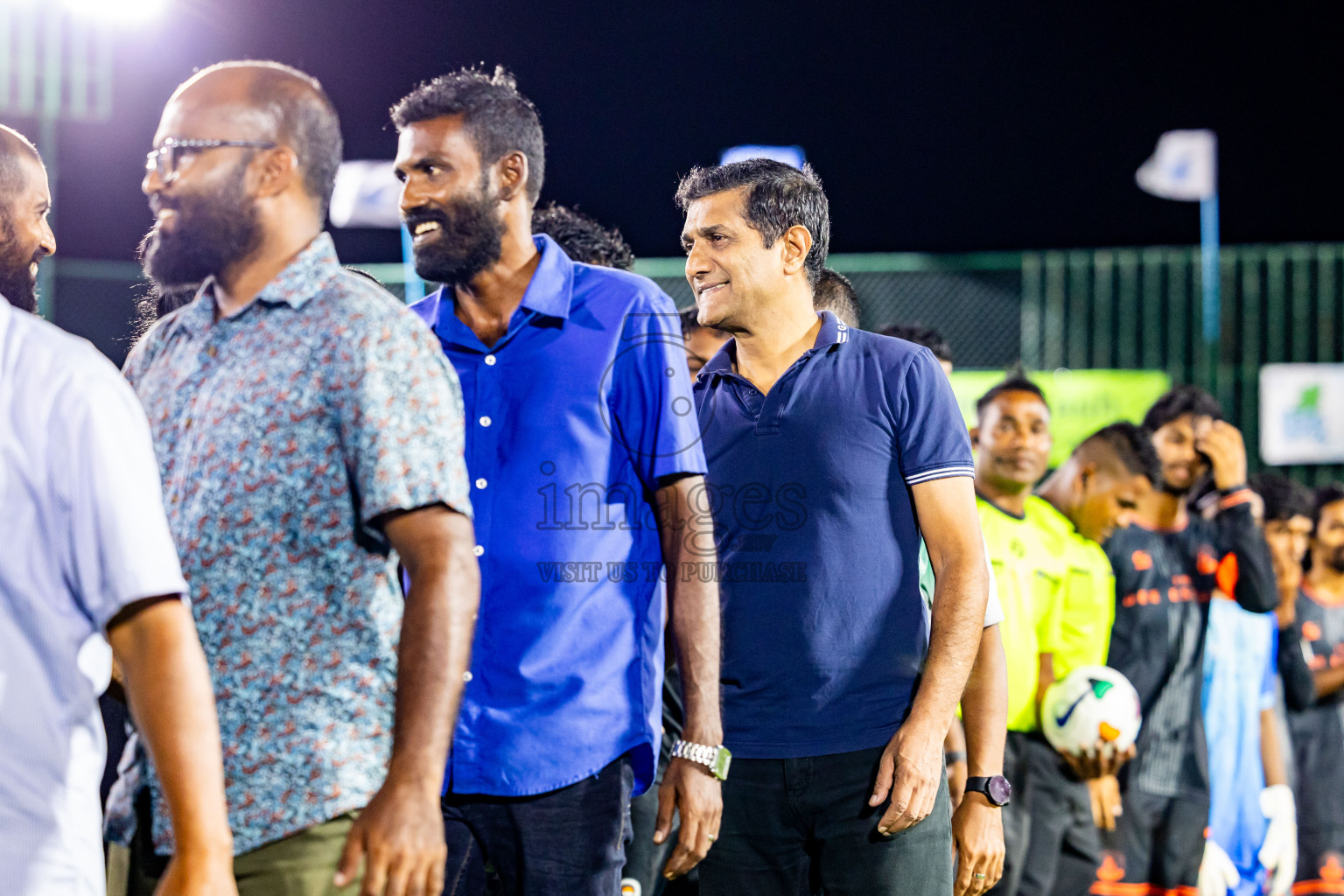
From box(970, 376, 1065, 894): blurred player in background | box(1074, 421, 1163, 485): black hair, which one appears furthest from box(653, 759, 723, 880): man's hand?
box(1074, 421, 1163, 485): black hair

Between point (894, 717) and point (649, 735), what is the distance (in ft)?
2.19

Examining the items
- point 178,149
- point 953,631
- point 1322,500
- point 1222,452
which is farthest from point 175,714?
point 1322,500

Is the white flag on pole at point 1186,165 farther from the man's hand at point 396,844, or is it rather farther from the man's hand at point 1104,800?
the man's hand at point 396,844

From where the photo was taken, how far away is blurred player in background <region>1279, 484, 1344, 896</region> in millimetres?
7039

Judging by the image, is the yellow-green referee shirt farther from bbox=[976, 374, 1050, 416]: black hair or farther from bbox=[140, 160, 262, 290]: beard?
bbox=[140, 160, 262, 290]: beard

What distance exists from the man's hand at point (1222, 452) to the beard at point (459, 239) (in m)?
4.58

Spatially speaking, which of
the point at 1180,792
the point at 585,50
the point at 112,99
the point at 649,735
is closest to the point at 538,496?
the point at 649,735

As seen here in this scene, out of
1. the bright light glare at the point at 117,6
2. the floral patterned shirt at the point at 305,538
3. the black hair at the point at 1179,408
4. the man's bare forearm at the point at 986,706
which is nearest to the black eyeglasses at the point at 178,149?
the floral patterned shirt at the point at 305,538

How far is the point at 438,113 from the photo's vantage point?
292 centimetres

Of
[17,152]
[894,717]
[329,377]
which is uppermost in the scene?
[17,152]

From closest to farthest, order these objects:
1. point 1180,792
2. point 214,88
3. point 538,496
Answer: point 214,88 → point 538,496 → point 1180,792

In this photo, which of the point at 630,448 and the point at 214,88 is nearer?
the point at 214,88

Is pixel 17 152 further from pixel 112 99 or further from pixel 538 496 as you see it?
pixel 112 99

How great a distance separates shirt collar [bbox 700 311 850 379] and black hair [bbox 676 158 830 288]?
20 cm
